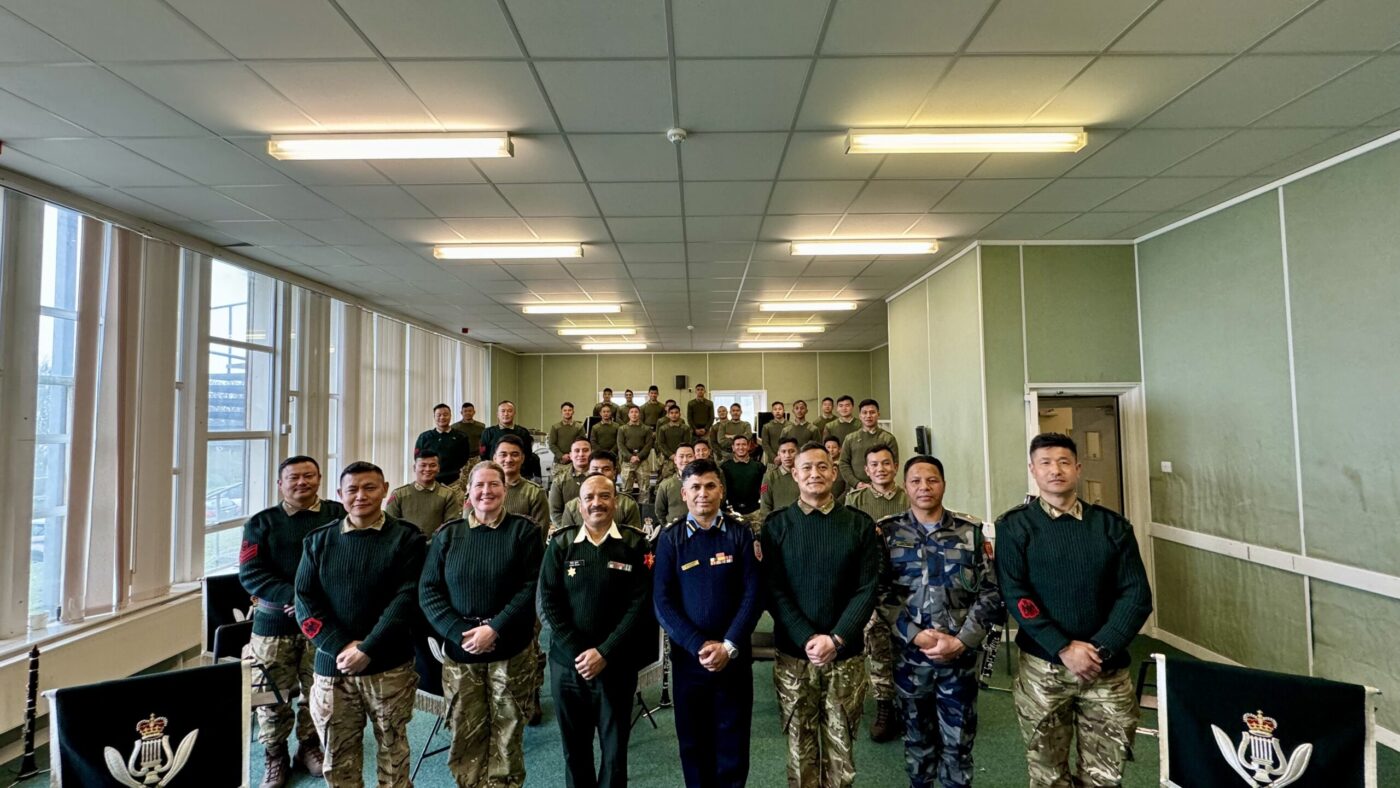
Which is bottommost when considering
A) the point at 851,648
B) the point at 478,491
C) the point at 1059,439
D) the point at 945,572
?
the point at 851,648

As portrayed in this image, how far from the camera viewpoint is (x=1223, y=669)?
1956 millimetres

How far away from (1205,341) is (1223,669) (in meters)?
3.51

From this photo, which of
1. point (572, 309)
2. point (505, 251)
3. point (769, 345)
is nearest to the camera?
point (505, 251)

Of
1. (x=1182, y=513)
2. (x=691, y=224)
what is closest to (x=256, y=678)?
(x=691, y=224)

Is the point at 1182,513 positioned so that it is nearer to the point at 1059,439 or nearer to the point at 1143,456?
the point at 1143,456

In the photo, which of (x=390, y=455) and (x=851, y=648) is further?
(x=390, y=455)

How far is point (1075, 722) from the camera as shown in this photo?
2338 millimetres

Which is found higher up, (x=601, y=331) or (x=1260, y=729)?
(x=601, y=331)

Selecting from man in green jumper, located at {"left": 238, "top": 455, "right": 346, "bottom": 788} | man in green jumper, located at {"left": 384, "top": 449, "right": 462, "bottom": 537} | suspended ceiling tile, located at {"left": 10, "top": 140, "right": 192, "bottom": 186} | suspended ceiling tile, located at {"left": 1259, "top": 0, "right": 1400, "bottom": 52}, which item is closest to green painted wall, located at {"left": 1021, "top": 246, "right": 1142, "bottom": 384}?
suspended ceiling tile, located at {"left": 1259, "top": 0, "right": 1400, "bottom": 52}

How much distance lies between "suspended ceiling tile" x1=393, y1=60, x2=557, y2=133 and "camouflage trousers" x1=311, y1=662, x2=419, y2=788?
8.60 feet

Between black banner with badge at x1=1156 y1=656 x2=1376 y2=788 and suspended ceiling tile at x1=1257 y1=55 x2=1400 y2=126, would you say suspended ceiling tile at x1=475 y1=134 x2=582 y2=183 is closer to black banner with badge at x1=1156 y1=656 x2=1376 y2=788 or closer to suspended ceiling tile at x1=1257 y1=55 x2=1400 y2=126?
black banner with badge at x1=1156 y1=656 x2=1376 y2=788

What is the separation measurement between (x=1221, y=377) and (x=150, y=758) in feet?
20.6

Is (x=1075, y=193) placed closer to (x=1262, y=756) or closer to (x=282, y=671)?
(x=1262, y=756)

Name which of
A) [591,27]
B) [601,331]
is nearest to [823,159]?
[591,27]
